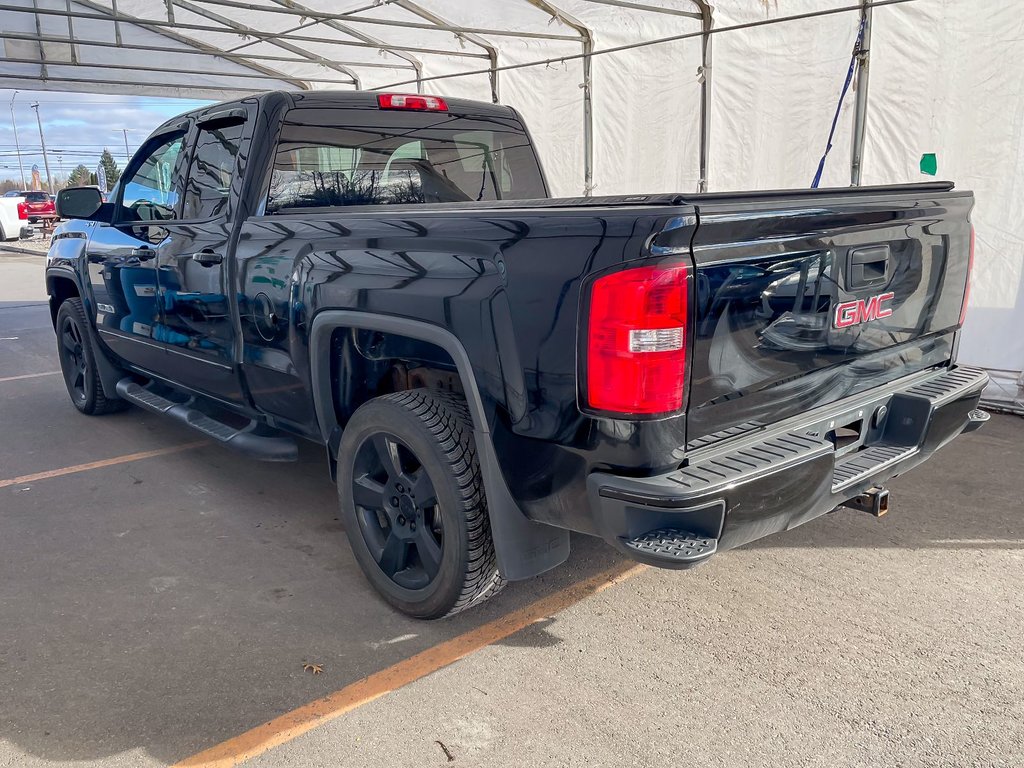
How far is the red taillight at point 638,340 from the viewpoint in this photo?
2.11 metres

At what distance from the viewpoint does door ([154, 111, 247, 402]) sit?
12.2ft

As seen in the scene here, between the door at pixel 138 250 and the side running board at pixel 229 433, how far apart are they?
0.20 metres

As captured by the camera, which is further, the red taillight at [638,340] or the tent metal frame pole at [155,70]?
the tent metal frame pole at [155,70]

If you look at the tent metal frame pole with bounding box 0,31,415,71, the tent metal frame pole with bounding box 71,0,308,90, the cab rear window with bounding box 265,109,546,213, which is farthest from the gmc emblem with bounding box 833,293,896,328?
the tent metal frame pole with bounding box 0,31,415,71

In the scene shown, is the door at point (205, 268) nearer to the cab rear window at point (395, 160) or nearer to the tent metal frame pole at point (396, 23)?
the cab rear window at point (395, 160)

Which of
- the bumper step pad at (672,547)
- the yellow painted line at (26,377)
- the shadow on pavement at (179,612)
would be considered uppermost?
the bumper step pad at (672,547)

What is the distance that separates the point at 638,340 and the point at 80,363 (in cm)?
493

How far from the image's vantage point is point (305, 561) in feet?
11.6

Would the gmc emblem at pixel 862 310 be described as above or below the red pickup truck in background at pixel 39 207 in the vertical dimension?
below

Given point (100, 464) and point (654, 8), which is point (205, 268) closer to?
point (100, 464)

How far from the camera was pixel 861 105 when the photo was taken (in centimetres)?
672

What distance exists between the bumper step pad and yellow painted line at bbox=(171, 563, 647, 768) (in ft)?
3.08

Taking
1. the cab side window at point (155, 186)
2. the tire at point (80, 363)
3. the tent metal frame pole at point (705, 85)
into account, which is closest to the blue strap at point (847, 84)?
the tent metal frame pole at point (705, 85)

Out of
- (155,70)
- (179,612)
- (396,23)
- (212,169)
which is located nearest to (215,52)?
(155,70)
